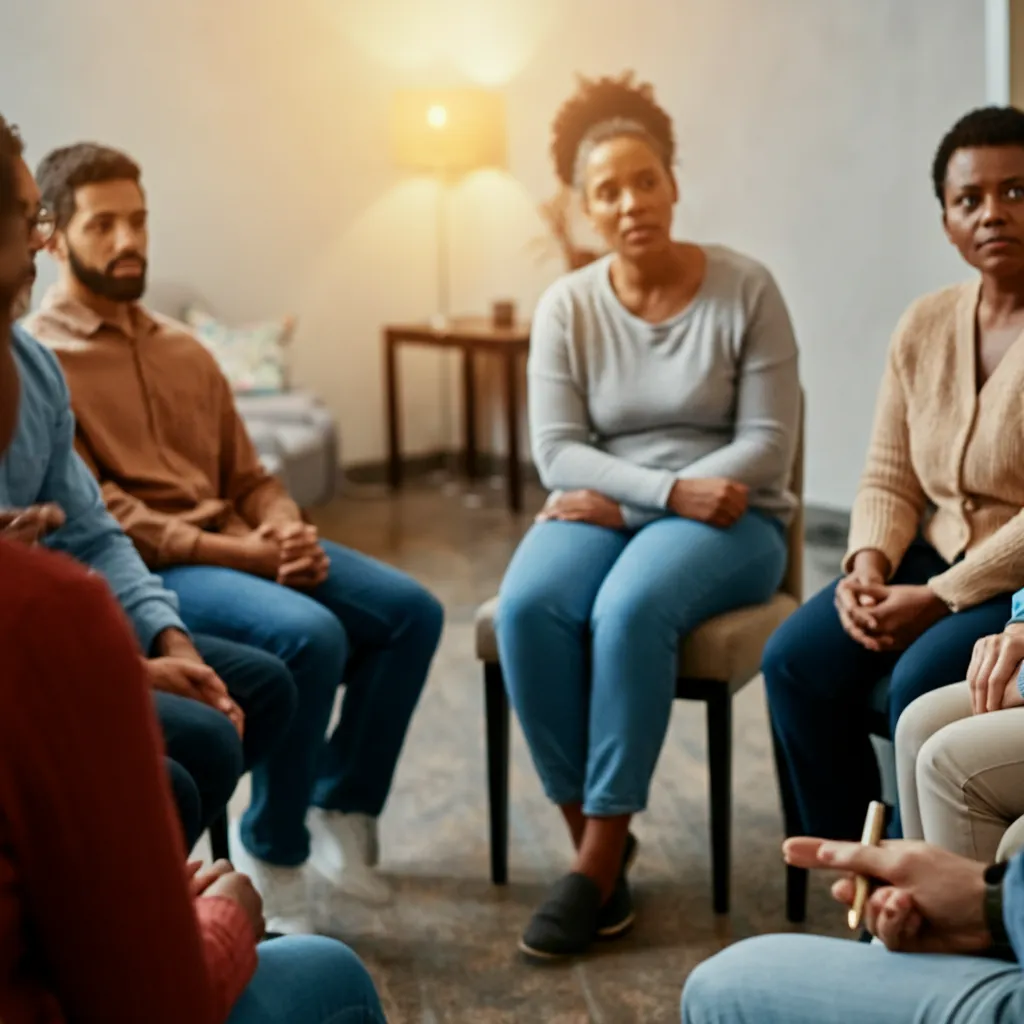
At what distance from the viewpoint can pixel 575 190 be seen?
2.50 meters

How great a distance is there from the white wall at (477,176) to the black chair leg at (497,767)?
256 centimetres

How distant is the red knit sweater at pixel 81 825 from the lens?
2.35ft

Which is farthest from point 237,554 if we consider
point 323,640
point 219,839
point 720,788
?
point 720,788

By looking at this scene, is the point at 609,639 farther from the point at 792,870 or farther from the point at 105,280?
the point at 105,280

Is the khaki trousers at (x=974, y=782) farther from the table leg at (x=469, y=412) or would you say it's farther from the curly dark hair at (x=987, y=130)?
the table leg at (x=469, y=412)

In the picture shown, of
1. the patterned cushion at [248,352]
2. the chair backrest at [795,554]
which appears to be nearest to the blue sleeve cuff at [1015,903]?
the chair backrest at [795,554]

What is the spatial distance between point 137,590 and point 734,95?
136 inches

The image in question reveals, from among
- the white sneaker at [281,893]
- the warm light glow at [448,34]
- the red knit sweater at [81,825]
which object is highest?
the warm light glow at [448,34]

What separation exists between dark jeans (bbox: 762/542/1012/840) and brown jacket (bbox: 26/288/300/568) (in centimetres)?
82

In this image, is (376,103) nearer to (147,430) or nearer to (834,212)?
(834,212)

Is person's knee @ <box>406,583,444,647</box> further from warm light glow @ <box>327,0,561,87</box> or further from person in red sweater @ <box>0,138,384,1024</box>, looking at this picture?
warm light glow @ <box>327,0,561,87</box>

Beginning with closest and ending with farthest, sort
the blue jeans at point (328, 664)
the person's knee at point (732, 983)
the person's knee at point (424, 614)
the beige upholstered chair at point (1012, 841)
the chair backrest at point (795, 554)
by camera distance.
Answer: the person's knee at point (732, 983) → the beige upholstered chair at point (1012, 841) → the blue jeans at point (328, 664) → the person's knee at point (424, 614) → the chair backrest at point (795, 554)

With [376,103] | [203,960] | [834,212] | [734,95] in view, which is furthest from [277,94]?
[203,960]

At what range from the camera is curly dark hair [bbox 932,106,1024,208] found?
1.95 meters
